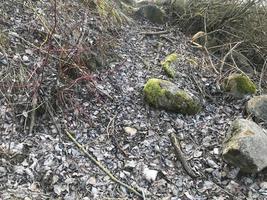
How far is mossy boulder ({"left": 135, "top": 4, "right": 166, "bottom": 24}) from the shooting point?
6.33m

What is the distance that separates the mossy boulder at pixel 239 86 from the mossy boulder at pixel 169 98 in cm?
67

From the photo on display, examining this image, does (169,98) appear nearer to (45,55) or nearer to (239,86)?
(239,86)

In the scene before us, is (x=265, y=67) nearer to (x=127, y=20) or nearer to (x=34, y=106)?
(x=127, y=20)

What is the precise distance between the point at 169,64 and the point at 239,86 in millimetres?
921

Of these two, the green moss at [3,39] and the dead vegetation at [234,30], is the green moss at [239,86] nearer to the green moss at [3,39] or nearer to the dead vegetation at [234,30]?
the dead vegetation at [234,30]

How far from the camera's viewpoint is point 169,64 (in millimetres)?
4898

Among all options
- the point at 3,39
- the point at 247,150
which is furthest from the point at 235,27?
the point at 3,39

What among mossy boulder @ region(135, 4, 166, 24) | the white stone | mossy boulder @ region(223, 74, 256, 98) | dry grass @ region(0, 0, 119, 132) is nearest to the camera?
the white stone

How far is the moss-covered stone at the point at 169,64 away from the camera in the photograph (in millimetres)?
4750

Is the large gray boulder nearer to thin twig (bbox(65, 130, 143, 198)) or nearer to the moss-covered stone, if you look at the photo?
thin twig (bbox(65, 130, 143, 198))

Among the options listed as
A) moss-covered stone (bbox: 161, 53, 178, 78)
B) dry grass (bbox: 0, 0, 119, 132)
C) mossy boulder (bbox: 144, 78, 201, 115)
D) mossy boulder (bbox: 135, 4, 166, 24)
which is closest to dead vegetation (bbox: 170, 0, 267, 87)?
mossy boulder (bbox: 135, 4, 166, 24)

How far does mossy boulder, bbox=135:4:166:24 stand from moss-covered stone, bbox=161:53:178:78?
1391 mm

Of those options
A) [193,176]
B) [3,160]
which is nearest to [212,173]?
[193,176]

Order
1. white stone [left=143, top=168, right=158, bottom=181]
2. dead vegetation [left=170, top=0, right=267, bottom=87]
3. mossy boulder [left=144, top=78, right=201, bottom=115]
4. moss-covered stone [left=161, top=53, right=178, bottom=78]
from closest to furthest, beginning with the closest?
white stone [left=143, top=168, right=158, bottom=181], mossy boulder [left=144, top=78, right=201, bottom=115], moss-covered stone [left=161, top=53, right=178, bottom=78], dead vegetation [left=170, top=0, right=267, bottom=87]
